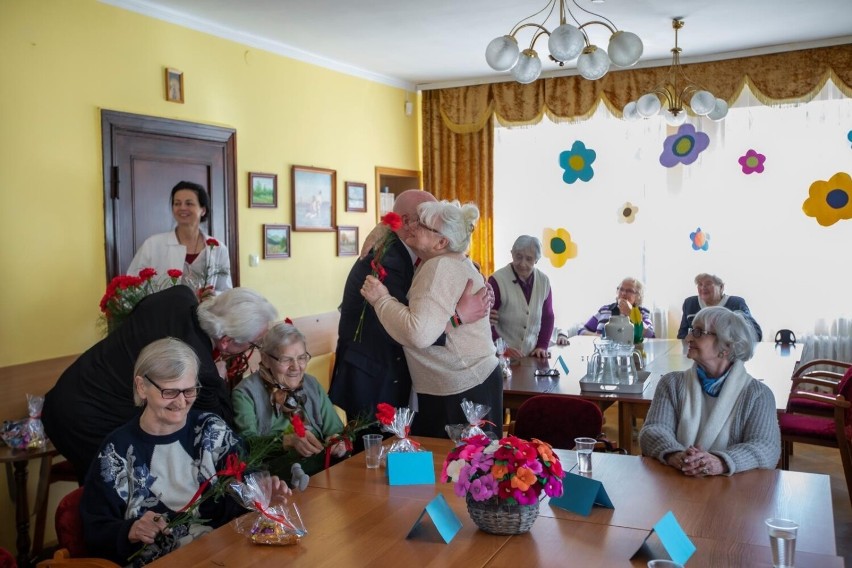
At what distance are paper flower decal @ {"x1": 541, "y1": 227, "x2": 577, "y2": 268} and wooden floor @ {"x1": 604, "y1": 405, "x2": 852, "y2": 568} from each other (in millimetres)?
1531

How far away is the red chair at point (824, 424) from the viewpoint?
415 centimetres

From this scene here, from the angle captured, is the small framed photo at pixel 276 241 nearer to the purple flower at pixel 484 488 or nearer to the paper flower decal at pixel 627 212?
the paper flower decal at pixel 627 212

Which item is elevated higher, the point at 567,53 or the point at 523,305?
the point at 567,53

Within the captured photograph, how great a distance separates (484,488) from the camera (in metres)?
2.01

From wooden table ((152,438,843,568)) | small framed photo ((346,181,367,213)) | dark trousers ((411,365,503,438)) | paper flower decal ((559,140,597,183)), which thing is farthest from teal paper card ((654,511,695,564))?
paper flower decal ((559,140,597,183))

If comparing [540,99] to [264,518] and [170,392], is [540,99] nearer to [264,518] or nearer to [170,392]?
[170,392]

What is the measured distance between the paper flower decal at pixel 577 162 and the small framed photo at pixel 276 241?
8.99 ft

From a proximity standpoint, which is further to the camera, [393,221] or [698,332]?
[393,221]

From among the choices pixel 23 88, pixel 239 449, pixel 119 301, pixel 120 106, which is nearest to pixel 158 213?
pixel 120 106

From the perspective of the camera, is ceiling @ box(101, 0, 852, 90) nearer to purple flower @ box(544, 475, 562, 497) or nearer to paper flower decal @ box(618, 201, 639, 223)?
paper flower decal @ box(618, 201, 639, 223)

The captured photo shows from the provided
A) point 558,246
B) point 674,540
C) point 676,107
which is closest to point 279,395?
point 674,540

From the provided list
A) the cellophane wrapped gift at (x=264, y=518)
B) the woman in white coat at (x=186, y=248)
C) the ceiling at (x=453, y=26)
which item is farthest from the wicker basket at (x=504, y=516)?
the ceiling at (x=453, y=26)

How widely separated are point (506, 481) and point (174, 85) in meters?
3.95

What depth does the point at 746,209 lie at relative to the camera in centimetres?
687
